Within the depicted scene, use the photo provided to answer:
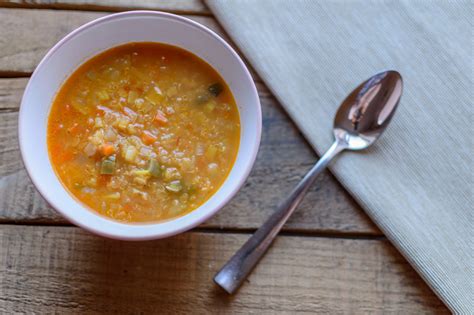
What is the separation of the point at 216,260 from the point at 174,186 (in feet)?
1.00

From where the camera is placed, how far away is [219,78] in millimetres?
1638

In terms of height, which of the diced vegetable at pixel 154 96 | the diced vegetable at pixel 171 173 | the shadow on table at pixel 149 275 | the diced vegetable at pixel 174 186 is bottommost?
the shadow on table at pixel 149 275

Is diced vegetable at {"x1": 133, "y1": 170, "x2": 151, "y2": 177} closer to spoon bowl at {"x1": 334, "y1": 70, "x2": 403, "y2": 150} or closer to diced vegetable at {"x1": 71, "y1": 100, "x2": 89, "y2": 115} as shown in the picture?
diced vegetable at {"x1": 71, "y1": 100, "x2": 89, "y2": 115}

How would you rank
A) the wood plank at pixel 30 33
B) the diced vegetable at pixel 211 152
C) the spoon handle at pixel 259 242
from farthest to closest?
the wood plank at pixel 30 33 → the spoon handle at pixel 259 242 → the diced vegetable at pixel 211 152

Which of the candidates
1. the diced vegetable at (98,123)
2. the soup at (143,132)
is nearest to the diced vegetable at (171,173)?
the soup at (143,132)

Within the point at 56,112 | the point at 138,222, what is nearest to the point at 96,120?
the point at 56,112

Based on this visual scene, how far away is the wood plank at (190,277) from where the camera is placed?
1.69 metres

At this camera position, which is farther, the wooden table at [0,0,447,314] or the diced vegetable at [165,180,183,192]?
the wooden table at [0,0,447,314]

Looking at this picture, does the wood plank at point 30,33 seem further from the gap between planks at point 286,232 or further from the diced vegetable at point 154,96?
the gap between planks at point 286,232

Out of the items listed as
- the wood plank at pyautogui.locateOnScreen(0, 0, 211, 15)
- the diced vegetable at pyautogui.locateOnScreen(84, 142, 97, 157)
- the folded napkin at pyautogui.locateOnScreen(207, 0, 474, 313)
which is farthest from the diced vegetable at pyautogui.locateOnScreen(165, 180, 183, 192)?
the wood plank at pyautogui.locateOnScreen(0, 0, 211, 15)

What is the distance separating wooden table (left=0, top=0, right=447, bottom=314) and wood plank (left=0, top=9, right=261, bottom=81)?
9 centimetres

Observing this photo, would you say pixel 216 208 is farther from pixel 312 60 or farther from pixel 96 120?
pixel 312 60

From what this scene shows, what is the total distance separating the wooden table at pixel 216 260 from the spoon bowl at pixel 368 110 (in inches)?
4.9

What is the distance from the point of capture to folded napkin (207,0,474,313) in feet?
5.64
